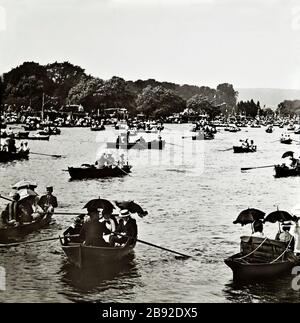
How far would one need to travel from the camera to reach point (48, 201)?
28.8ft

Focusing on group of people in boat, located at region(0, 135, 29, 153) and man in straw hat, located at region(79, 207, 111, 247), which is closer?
man in straw hat, located at region(79, 207, 111, 247)

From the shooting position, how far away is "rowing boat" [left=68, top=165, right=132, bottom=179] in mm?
9492

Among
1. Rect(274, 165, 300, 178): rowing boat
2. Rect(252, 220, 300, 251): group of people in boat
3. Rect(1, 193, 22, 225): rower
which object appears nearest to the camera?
Rect(252, 220, 300, 251): group of people in boat

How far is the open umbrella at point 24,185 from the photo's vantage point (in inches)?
333

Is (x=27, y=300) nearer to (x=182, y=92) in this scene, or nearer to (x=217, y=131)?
→ (x=182, y=92)

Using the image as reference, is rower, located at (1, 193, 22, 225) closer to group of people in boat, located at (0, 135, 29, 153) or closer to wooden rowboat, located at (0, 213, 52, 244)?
wooden rowboat, located at (0, 213, 52, 244)

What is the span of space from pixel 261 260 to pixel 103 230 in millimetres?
1953

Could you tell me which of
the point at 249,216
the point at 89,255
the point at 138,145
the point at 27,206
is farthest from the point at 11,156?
the point at 249,216

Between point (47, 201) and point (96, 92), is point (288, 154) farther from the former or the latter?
point (47, 201)

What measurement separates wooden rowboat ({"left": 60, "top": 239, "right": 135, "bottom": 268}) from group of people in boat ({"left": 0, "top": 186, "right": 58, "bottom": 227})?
1.25 m

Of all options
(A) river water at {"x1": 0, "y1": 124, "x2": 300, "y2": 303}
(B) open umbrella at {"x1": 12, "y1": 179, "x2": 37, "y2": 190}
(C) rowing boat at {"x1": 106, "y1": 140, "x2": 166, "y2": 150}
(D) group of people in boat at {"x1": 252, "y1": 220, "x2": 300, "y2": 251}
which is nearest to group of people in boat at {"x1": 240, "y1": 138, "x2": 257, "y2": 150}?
(A) river water at {"x1": 0, "y1": 124, "x2": 300, "y2": 303}

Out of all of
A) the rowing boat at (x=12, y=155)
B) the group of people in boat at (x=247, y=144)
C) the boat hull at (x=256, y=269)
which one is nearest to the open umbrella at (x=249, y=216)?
the boat hull at (x=256, y=269)

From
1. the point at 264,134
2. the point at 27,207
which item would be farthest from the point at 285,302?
the point at 264,134
